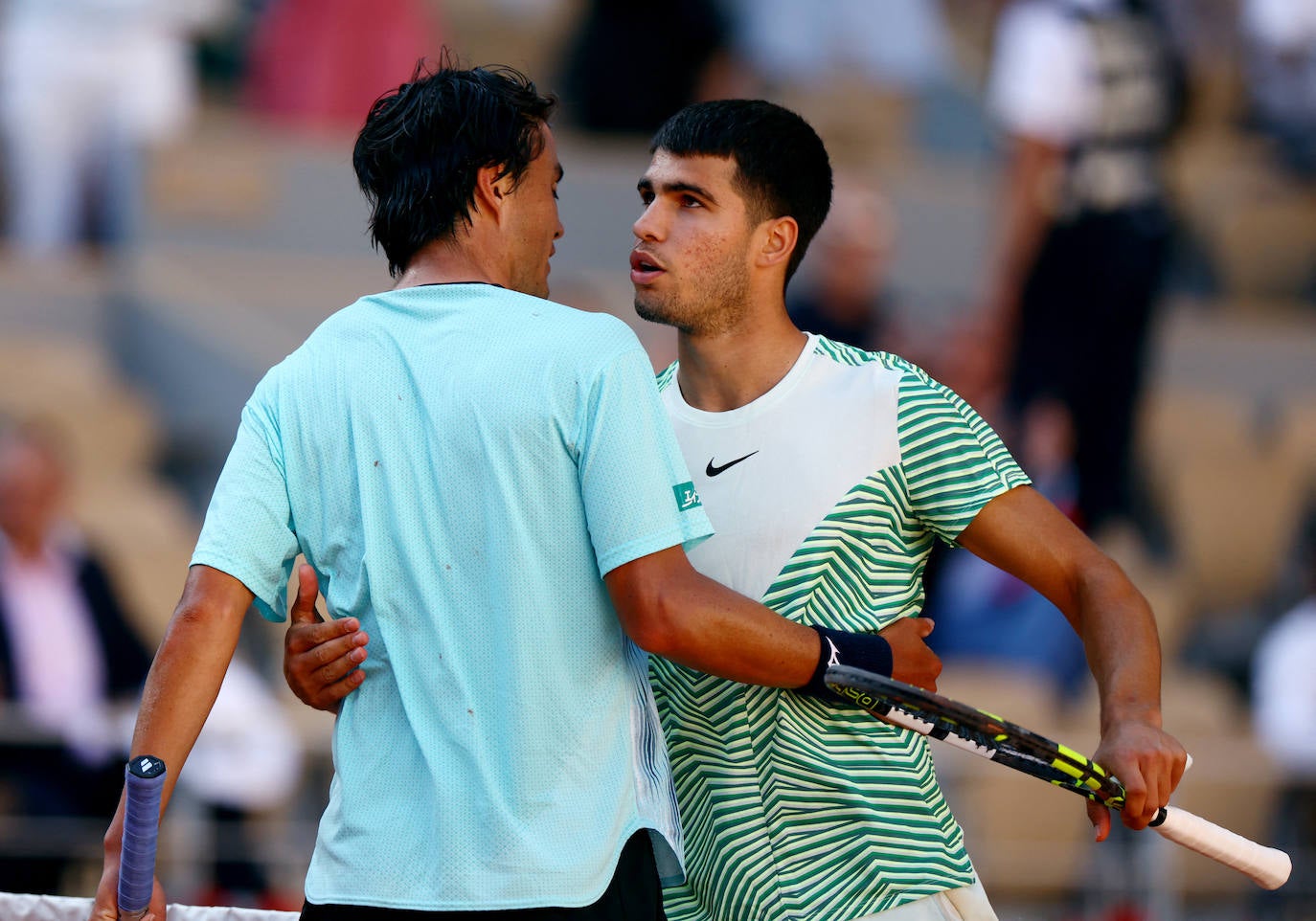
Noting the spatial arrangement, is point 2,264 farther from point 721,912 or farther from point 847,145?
point 721,912

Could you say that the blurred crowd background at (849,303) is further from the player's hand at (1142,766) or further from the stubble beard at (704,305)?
the player's hand at (1142,766)

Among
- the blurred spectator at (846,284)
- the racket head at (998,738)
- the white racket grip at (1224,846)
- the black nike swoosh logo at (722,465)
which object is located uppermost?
the blurred spectator at (846,284)

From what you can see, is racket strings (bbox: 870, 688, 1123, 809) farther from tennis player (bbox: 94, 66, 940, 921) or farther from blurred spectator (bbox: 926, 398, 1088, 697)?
blurred spectator (bbox: 926, 398, 1088, 697)

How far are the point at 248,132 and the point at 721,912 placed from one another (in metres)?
8.24

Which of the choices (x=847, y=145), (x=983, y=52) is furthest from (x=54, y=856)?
(x=983, y=52)

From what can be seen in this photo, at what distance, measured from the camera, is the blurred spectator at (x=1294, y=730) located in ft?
22.1

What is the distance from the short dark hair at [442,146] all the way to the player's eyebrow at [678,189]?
0.43 m

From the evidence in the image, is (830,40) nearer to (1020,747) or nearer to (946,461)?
(946,461)

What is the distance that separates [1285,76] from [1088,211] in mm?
5016

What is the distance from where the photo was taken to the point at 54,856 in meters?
5.82

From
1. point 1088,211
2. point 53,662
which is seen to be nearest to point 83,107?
point 53,662

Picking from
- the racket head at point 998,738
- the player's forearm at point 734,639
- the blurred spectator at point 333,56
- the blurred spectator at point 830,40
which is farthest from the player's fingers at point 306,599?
the blurred spectator at point 830,40

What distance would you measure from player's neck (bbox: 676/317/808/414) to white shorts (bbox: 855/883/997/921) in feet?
2.73

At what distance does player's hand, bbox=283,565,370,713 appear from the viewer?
2.66 m
